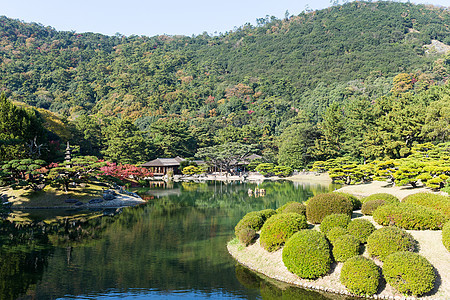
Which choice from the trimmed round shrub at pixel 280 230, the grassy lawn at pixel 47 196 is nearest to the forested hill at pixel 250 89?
the grassy lawn at pixel 47 196

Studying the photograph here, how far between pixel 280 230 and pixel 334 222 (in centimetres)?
209

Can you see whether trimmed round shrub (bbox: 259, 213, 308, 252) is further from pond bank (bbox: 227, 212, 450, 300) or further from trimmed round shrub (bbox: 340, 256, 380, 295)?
trimmed round shrub (bbox: 340, 256, 380, 295)

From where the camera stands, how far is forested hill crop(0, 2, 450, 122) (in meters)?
116

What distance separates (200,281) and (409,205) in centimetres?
888

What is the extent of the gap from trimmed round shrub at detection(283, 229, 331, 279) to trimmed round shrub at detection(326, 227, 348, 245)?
765 millimetres

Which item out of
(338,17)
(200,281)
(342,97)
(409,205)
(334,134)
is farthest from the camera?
(338,17)

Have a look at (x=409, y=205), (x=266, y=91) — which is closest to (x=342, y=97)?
(x=266, y=91)

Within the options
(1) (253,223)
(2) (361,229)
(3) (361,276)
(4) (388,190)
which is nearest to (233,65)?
(4) (388,190)

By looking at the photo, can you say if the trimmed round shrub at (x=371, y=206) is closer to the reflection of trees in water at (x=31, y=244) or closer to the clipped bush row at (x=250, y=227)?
the clipped bush row at (x=250, y=227)

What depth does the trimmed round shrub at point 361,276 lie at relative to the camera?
35.2 feet

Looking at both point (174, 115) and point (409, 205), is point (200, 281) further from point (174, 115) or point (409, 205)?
point (174, 115)

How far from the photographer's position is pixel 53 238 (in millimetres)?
18750

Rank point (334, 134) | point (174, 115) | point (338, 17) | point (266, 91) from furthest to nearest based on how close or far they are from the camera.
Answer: point (338, 17) < point (266, 91) < point (174, 115) < point (334, 134)

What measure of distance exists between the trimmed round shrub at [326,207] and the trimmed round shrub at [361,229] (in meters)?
1.95
